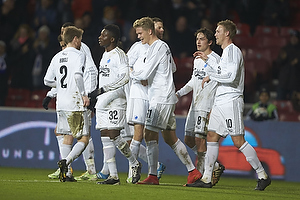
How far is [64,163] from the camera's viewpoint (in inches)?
309

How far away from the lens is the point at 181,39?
14938 mm

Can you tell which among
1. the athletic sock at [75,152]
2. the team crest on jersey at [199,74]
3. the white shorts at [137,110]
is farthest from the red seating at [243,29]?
the athletic sock at [75,152]

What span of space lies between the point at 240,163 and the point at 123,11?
21.0 feet

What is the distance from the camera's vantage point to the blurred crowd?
1452 centimetres

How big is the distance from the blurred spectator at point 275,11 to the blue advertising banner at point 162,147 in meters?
5.25

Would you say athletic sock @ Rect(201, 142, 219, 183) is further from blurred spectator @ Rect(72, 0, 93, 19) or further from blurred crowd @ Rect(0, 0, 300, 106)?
blurred spectator @ Rect(72, 0, 93, 19)

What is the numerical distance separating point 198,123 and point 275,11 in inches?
319

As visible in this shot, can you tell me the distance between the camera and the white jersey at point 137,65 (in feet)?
28.6

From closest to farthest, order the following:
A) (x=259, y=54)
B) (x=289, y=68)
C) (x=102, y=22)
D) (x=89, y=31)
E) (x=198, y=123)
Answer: (x=198, y=123) → (x=289, y=68) → (x=89, y=31) → (x=259, y=54) → (x=102, y=22)

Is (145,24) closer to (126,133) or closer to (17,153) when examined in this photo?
(126,133)

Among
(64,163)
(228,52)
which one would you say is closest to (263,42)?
(228,52)

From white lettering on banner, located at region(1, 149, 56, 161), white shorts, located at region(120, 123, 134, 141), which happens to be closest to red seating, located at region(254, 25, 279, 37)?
white lettering on banner, located at region(1, 149, 56, 161)

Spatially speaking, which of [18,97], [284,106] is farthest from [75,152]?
[18,97]

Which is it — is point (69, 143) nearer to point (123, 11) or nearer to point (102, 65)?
point (102, 65)
